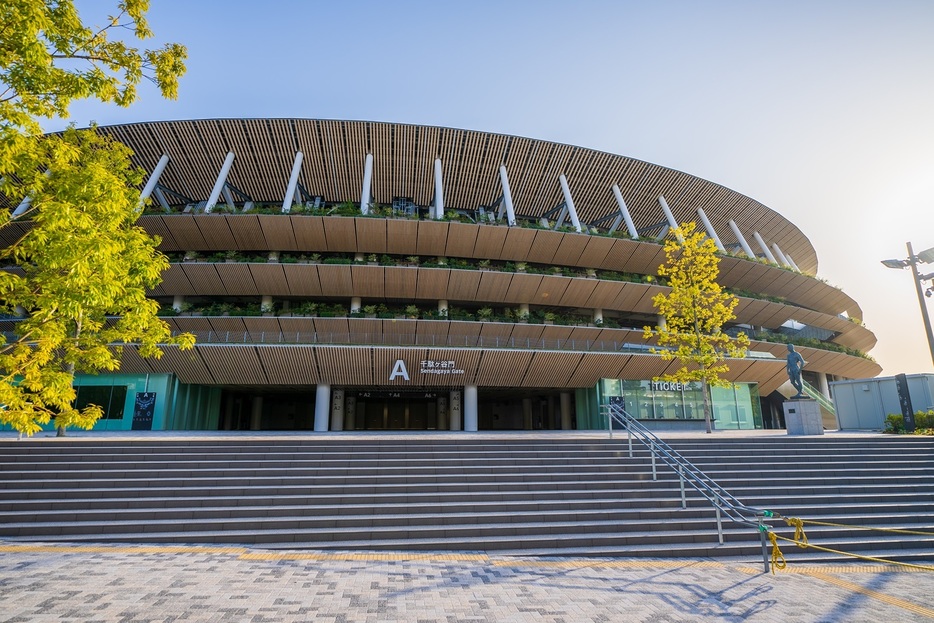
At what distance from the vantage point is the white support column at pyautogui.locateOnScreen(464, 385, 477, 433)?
25.7 meters

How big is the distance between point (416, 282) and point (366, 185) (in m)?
6.48

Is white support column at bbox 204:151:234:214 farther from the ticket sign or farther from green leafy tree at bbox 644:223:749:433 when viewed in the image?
green leafy tree at bbox 644:223:749:433

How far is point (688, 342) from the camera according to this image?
2000cm

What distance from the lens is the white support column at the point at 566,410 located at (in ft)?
101

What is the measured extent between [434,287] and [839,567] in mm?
21836

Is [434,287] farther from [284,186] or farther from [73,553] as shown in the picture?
[73,553]

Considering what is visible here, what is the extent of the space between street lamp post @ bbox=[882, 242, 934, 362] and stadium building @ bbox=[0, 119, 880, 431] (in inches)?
421

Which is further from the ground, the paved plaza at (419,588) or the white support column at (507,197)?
the white support column at (507,197)

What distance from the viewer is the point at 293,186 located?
27.6 m

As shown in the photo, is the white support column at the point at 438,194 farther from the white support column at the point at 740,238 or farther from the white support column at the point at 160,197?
the white support column at the point at 740,238

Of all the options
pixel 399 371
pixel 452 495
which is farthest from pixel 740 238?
pixel 452 495

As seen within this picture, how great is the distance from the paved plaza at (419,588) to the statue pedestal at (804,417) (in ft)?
35.3

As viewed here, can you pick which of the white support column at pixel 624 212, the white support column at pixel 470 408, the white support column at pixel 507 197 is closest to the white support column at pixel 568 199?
the white support column at pixel 624 212

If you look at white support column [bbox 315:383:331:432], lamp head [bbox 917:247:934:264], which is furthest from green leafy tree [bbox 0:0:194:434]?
lamp head [bbox 917:247:934:264]
